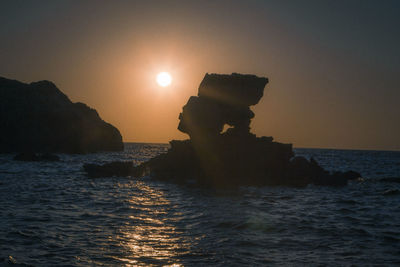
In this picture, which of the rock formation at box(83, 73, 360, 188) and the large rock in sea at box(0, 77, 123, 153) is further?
the large rock in sea at box(0, 77, 123, 153)

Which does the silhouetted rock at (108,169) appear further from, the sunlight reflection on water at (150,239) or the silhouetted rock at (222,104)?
the sunlight reflection on water at (150,239)

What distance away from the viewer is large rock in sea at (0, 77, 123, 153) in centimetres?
9088

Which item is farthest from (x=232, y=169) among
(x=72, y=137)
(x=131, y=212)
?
(x=72, y=137)

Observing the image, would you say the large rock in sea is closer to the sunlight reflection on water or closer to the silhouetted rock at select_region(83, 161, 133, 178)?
the silhouetted rock at select_region(83, 161, 133, 178)

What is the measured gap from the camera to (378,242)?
1252 centimetres

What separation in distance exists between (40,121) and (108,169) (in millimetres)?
63529

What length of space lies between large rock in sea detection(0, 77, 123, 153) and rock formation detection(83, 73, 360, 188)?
205ft

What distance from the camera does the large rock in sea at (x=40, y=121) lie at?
90875 millimetres

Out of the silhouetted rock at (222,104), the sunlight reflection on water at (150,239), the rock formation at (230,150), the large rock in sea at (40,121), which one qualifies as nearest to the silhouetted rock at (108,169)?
the rock formation at (230,150)

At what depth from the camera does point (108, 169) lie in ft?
134

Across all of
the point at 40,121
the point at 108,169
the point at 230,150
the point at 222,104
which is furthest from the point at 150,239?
the point at 40,121

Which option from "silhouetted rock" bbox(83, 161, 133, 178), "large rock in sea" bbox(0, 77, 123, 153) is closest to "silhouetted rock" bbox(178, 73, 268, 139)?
"silhouetted rock" bbox(83, 161, 133, 178)

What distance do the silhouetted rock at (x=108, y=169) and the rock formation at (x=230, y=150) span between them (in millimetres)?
406

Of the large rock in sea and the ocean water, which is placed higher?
the large rock in sea
